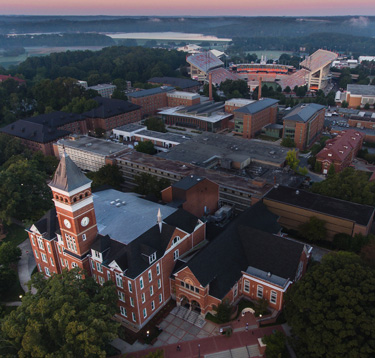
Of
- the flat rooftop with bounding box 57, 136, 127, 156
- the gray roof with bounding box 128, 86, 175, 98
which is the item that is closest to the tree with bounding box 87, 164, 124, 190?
the flat rooftop with bounding box 57, 136, 127, 156

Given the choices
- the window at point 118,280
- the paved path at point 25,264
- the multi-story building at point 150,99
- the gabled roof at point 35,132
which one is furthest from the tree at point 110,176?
the multi-story building at point 150,99

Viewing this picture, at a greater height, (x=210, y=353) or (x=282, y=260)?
(x=282, y=260)

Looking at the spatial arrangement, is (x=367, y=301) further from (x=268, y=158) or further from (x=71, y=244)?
(x=268, y=158)

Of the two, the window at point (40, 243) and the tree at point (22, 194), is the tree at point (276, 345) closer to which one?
the window at point (40, 243)

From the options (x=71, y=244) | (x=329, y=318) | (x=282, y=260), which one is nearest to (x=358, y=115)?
(x=282, y=260)

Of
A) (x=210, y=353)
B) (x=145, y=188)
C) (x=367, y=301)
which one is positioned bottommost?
(x=210, y=353)

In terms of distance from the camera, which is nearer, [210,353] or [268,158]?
[210,353]

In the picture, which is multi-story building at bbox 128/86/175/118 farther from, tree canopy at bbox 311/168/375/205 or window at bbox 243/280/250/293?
window at bbox 243/280/250/293
